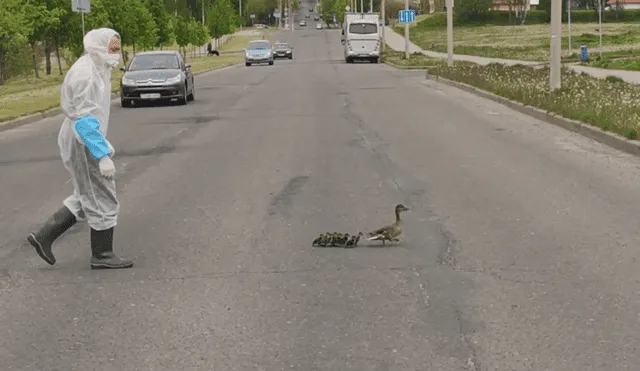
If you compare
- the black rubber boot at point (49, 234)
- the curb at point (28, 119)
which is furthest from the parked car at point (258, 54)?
the black rubber boot at point (49, 234)

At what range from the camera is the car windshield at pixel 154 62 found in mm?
30688

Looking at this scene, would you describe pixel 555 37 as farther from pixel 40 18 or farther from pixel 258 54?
pixel 258 54

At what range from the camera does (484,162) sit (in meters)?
14.1

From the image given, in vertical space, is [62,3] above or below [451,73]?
above

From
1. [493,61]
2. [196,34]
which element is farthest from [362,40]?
[196,34]

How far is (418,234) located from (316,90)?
25708 mm

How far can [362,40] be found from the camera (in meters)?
67.4

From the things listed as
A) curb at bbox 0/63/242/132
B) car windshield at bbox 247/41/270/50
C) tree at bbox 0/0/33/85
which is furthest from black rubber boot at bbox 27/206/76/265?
car windshield at bbox 247/41/270/50

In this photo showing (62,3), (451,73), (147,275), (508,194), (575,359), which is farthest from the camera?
(62,3)

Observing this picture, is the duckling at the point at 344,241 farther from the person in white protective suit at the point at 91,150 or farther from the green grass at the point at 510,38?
the green grass at the point at 510,38

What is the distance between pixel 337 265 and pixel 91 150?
6.40ft

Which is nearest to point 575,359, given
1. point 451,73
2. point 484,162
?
point 484,162

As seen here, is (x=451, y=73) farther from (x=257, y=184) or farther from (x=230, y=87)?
(x=257, y=184)

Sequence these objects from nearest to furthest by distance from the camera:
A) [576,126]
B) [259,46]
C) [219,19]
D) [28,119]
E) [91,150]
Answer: [91,150]
[576,126]
[28,119]
[259,46]
[219,19]
